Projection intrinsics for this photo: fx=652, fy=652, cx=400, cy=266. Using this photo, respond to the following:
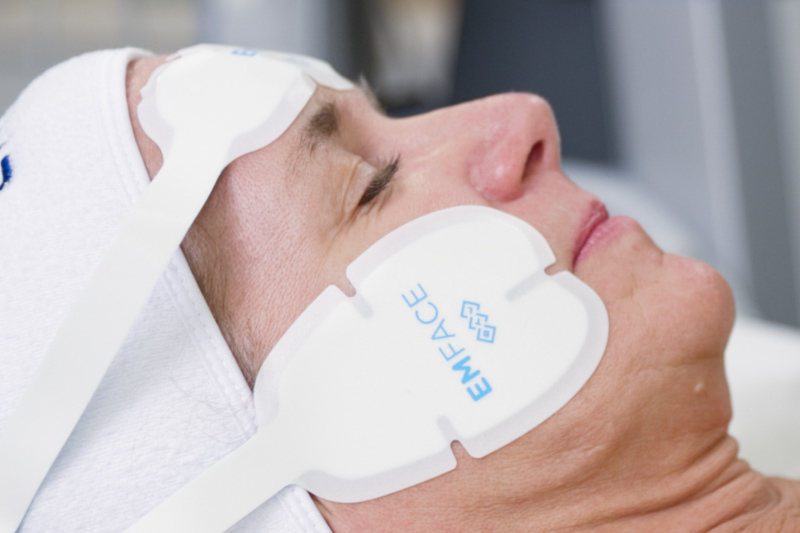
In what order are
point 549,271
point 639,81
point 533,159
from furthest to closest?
point 639,81 < point 533,159 < point 549,271

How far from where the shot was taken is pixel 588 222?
81 centimetres

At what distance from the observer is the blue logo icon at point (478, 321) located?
690 millimetres

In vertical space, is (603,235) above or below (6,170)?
below

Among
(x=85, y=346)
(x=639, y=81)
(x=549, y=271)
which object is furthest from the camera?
(x=639, y=81)

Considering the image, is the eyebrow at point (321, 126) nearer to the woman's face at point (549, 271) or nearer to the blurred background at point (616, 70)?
the woman's face at point (549, 271)

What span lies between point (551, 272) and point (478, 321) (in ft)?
0.37

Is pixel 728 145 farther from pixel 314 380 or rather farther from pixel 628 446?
pixel 314 380

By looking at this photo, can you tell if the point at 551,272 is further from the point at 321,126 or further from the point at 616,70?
the point at 616,70

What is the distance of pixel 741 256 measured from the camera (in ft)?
6.08

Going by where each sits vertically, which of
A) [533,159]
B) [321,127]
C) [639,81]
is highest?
[321,127]

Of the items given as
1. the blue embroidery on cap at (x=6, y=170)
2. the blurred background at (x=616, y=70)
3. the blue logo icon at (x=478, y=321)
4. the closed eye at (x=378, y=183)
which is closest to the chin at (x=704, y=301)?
the blue logo icon at (x=478, y=321)

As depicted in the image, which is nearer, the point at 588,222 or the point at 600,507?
the point at 600,507

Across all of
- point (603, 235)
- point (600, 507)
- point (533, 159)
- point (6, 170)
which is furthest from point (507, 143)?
point (6, 170)

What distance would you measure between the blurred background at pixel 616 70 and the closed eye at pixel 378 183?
4.38 ft
